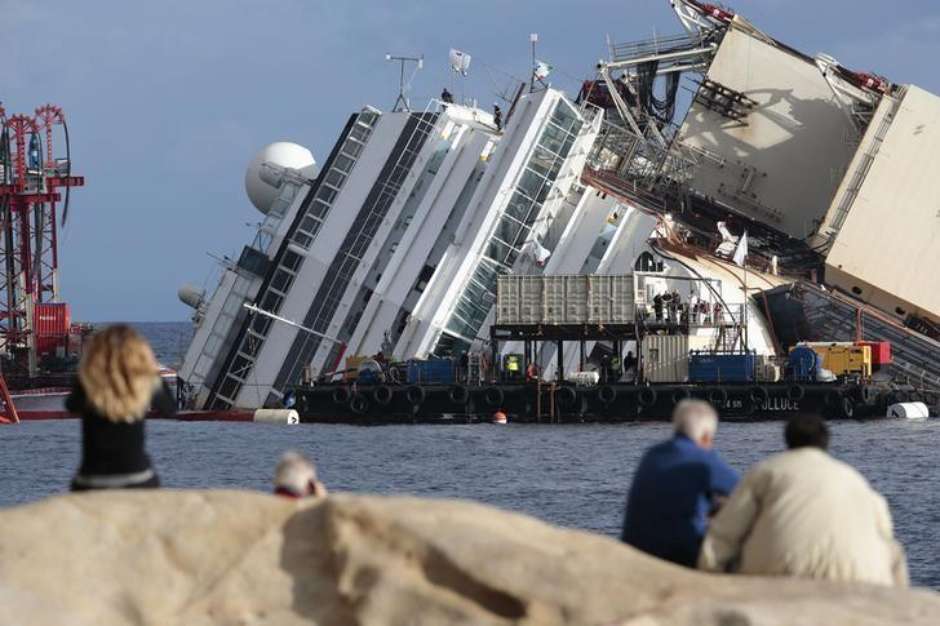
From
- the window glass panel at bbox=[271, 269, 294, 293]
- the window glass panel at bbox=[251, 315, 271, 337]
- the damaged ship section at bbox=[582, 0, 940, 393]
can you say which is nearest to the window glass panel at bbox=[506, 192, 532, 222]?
the damaged ship section at bbox=[582, 0, 940, 393]

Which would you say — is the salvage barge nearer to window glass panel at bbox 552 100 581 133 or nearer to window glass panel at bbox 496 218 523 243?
window glass panel at bbox 496 218 523 243

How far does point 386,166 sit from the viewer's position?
71.2m

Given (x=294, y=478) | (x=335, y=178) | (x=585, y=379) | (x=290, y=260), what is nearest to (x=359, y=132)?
(x=335, y=178)

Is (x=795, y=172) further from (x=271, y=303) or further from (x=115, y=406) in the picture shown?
(x=115, y=406)

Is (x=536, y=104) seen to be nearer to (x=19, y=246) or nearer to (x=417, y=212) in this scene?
(x=417, y=212)

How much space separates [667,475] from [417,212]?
2274 inches

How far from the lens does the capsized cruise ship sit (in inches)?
2662

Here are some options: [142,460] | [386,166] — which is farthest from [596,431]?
[142,460]

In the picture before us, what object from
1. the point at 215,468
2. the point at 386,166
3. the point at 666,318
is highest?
the point at 386,166

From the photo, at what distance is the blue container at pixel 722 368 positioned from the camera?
62250mm

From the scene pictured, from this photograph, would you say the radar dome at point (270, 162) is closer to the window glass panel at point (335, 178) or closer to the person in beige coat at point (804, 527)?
the window glass panel at point (335, 178)

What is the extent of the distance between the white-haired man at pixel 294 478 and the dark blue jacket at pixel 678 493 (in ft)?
5.87

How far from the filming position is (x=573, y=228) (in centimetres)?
6956

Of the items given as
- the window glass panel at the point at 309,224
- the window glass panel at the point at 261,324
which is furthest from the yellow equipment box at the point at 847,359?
the window glass panel at the point at 261,324
